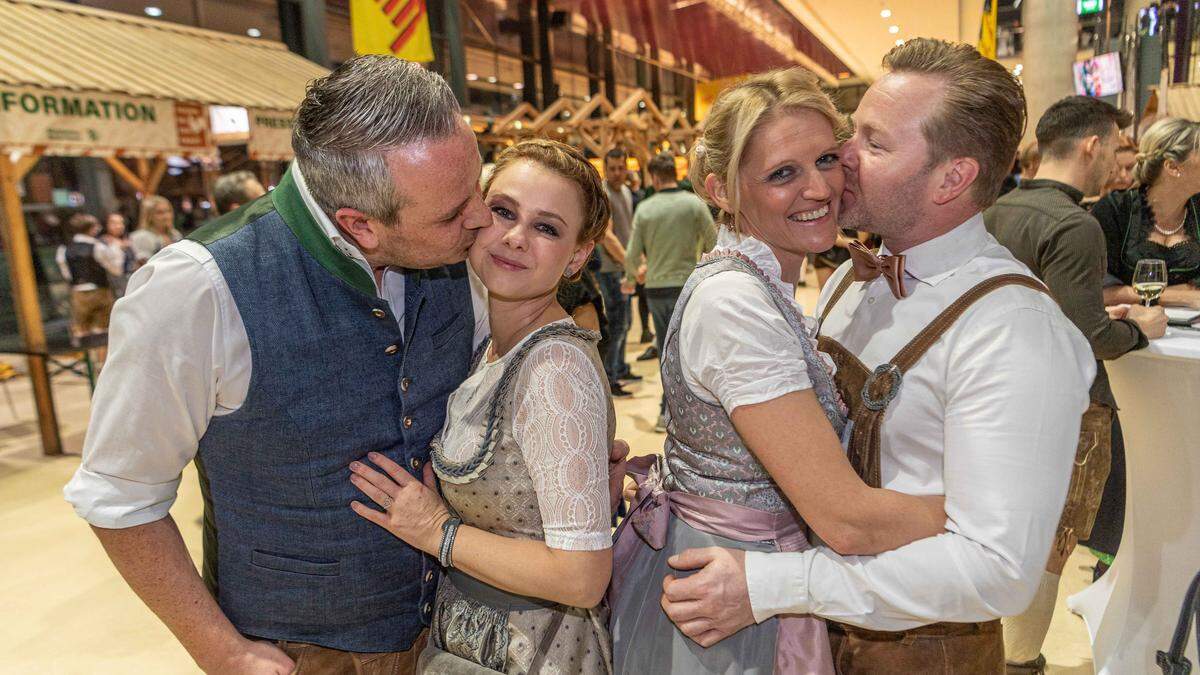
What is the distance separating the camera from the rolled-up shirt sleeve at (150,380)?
118cm

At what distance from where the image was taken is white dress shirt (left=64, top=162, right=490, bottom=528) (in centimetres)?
118

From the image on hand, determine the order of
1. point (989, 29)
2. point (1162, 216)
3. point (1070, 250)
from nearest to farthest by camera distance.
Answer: point (1070, 250) → point (1162, 216) → point (989, 29)

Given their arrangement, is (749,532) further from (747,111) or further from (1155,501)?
(1155,501)

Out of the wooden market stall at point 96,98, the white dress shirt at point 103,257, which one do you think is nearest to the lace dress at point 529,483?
the wooden market stall at point 96,98

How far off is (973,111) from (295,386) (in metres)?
1.27

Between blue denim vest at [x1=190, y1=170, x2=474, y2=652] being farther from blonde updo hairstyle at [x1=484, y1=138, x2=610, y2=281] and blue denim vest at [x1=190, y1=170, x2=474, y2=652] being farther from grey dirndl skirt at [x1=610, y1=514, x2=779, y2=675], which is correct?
grey dirndl skirt at [x1=610, y1=514, x2=779, y2=675]

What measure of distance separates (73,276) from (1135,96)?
12792 millimetres

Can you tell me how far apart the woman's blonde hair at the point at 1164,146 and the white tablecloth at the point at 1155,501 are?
1151mm

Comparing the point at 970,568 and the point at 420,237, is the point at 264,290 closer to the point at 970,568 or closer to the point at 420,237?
the point at 420,237

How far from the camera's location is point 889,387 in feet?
4.37

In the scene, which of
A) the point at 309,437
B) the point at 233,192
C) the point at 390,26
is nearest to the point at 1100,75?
the point at 390,26

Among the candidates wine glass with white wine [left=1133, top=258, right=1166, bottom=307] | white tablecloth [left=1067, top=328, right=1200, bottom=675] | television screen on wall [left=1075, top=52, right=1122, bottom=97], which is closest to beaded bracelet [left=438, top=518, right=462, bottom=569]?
white tablecloth [left=1067, top=328, right=1200, bottom=675]

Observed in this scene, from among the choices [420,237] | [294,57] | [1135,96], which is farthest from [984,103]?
[1135,96]

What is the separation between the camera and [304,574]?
4.50ft
